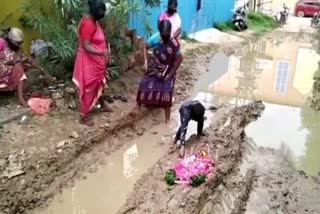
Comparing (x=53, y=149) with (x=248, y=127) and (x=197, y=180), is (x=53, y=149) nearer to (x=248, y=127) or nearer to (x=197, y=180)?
(x=197, y=180)

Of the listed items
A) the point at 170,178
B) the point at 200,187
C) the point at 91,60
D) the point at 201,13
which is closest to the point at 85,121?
the point at 91,60

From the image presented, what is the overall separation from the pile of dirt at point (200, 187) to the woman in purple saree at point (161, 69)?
0.77 metres

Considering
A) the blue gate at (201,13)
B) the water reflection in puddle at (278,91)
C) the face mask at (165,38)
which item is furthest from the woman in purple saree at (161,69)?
the blue gate at (201,13)

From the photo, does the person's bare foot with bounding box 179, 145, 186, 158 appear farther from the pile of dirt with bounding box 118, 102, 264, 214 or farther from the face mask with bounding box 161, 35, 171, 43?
the face mask with bounding box 161, 35, 171, 43

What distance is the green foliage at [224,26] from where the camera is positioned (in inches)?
641

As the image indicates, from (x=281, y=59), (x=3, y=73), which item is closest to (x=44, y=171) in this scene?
(x=3, y=73)

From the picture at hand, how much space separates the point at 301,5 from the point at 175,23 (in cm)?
2120

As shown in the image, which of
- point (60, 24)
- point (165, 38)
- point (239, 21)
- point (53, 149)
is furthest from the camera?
point (239, 21)

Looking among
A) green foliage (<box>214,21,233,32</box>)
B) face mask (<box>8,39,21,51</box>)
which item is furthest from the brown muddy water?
green foliage (<box>214,21,233,32</box>)

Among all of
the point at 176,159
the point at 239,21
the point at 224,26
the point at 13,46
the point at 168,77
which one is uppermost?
the point at 13,46

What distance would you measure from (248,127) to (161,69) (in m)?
2.04

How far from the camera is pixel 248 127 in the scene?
6777 millimetres

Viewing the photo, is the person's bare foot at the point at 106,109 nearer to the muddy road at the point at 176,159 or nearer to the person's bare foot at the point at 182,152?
the muddy road at the point at 176,159

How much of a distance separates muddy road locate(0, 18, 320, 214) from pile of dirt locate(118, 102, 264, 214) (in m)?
0.01
